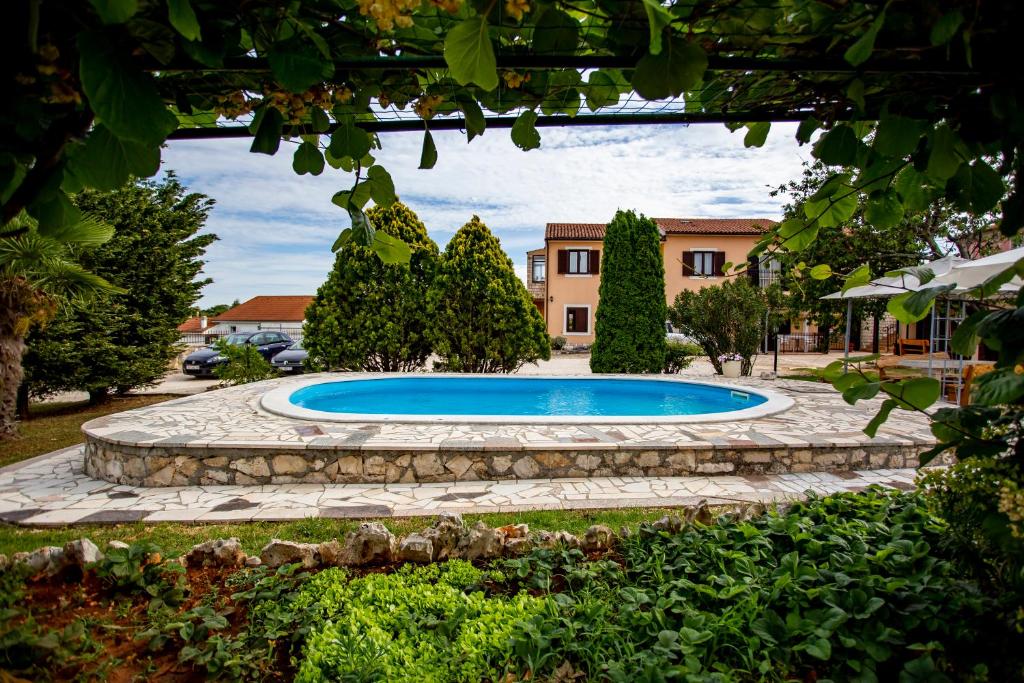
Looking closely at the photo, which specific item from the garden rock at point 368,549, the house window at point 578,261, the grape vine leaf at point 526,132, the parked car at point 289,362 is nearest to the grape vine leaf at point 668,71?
the grape vine leaf at point 526,132

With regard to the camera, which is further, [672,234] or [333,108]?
[672,234]

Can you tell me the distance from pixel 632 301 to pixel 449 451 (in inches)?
407

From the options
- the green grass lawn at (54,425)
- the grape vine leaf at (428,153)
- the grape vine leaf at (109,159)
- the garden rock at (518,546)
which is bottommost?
the green grass lawn at (54,425)

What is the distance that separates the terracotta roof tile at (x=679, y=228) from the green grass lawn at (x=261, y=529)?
25.2m

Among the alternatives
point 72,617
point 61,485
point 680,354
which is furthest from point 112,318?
point 680,354

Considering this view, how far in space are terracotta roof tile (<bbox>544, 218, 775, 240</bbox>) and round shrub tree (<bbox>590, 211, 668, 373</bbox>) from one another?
1336 cm

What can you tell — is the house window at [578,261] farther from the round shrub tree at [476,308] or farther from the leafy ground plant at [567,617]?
the leafy ground plant at [567,617]

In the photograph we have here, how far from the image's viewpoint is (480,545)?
3.11 meters

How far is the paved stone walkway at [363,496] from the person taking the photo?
5012mm

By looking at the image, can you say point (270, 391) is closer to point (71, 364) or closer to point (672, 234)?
point (71, 364)

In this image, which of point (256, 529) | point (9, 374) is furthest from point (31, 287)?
point (256, 529)

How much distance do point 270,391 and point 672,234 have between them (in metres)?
25.3

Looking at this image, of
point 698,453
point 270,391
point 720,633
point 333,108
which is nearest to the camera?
point 333,108

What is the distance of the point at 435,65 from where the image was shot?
4.41 feet
